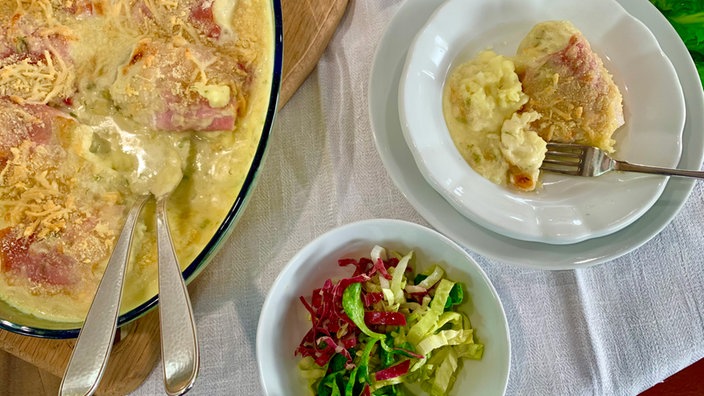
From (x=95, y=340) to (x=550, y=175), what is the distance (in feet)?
2.91

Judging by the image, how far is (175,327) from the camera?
3.00 ft

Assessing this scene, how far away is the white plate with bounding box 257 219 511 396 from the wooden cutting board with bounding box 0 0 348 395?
0.26m

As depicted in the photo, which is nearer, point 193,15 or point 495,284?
point 193,15

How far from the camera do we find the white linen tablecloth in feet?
3.75

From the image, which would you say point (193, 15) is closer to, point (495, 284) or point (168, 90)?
point (168, 90)

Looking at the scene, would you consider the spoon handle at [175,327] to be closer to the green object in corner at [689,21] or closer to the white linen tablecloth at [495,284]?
the white linen tablecloth at [495,284]

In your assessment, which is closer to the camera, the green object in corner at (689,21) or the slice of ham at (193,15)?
the slice of ham at (193,15)

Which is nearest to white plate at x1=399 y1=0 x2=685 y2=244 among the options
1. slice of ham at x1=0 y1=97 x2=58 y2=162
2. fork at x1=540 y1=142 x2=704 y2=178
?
fork at x1=540 y1=142 x2=704 y2=178

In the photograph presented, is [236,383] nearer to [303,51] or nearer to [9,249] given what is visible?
[9,249]

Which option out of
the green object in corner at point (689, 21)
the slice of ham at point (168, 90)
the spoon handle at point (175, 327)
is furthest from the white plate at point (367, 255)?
the green object in corner at point (689, 21)

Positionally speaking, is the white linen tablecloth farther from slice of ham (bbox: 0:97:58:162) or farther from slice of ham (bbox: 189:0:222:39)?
slice of ham (bbox: 0:97:58:162)

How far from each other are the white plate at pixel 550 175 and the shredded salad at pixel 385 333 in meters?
0.18

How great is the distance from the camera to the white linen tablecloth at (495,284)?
1144 mm

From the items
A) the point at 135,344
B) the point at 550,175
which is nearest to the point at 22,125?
the point at 135,344
